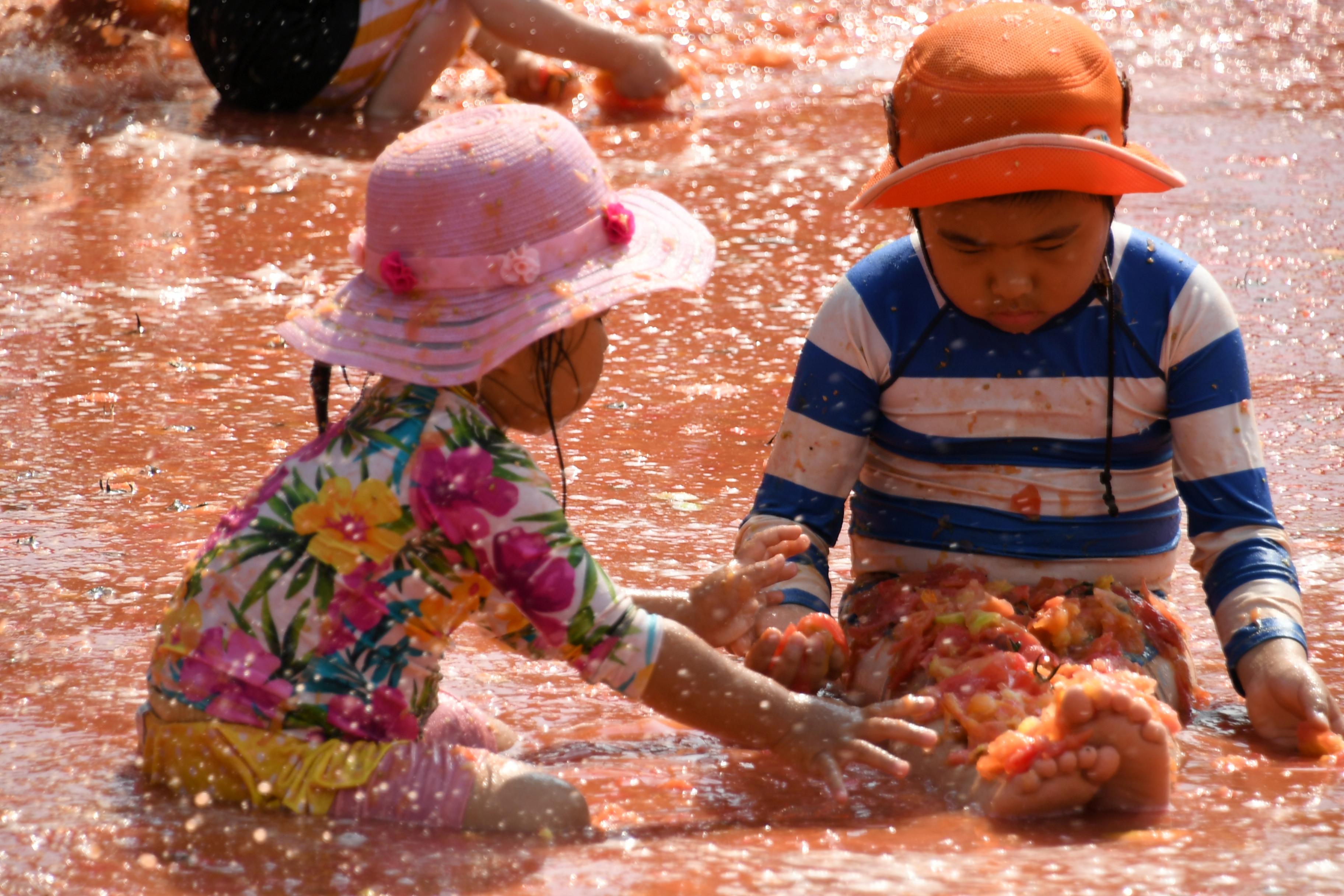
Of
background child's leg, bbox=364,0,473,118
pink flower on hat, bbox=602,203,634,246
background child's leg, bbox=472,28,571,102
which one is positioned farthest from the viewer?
background child's leg, bbox=472,28,571,102

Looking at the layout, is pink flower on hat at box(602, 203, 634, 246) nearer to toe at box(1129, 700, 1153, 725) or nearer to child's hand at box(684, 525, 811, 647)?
child's hand at box(684, 525, 811, 647)

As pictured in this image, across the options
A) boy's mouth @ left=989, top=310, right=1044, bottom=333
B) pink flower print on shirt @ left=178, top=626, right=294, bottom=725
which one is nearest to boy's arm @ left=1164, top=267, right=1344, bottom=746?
boy's mouth @ left=989, top=310, right=1044, bottom=333

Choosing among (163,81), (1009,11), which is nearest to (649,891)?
(1009,11)

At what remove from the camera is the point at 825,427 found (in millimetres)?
2752

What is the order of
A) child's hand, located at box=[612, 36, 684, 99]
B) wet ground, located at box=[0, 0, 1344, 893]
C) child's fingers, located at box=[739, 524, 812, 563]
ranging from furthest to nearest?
1. child's hand, located at box=[612, 36, 684, 99]
2. child's fingers, located at box=[739, 524, 812, 563]
3. wet ground, located at box=[0, 0, 1344, 893]

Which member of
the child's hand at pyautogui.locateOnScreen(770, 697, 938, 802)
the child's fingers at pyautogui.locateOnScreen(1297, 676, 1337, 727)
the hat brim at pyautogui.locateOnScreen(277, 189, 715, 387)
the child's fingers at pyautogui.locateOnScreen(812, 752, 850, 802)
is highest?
the hat brim at pyautogui.locateOnScreen(277, 189, 715, 387)

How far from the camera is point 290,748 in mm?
2201

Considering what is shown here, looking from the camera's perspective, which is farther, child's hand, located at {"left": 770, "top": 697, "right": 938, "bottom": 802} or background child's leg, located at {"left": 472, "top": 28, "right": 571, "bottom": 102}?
background child's leg, located at {"left": 472, "top": 28, "right": 571, "bottom": 102}

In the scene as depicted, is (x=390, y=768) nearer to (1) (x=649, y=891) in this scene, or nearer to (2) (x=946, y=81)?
(1) (x=649, y=891)

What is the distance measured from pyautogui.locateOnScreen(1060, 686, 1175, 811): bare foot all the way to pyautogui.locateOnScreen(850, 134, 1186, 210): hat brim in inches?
31.6

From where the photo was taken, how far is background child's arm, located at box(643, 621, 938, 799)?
2.23 meters

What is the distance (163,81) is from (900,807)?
6204 mm

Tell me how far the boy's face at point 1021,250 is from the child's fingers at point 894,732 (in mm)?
729

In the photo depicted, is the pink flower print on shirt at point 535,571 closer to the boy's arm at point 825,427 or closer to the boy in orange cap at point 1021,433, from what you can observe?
the boy in orange cap at point 1021,433
